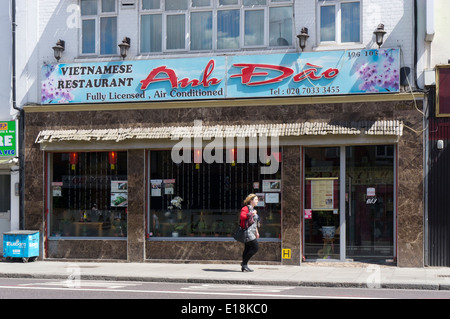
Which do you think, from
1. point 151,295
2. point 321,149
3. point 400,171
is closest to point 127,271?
point 151,295

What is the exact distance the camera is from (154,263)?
59.6 ft

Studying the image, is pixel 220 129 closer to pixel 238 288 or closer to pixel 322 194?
pixel 322 194

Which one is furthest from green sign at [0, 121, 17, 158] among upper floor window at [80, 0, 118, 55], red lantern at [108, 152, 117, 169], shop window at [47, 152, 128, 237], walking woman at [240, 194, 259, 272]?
walking woman at [240, 194, 259, 272]

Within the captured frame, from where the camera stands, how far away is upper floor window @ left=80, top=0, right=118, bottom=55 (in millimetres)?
18844

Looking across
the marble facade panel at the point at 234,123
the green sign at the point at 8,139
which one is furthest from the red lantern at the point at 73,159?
the green sign at the point at 8,139

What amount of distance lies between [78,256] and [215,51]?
21.3 feet

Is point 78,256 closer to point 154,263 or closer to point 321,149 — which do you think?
point 154,263

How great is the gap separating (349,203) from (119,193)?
6.00 m

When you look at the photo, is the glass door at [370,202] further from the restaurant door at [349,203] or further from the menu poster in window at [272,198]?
the menu poster in window at [272,198]

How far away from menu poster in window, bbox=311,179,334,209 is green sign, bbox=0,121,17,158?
812 centimetres

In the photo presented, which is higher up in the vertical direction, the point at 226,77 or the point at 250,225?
the point at 226,77

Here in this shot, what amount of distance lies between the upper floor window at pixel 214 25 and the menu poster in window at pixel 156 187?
135 inches

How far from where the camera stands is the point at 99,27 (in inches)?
744

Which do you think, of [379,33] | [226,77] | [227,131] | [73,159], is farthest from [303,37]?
[73,159]
